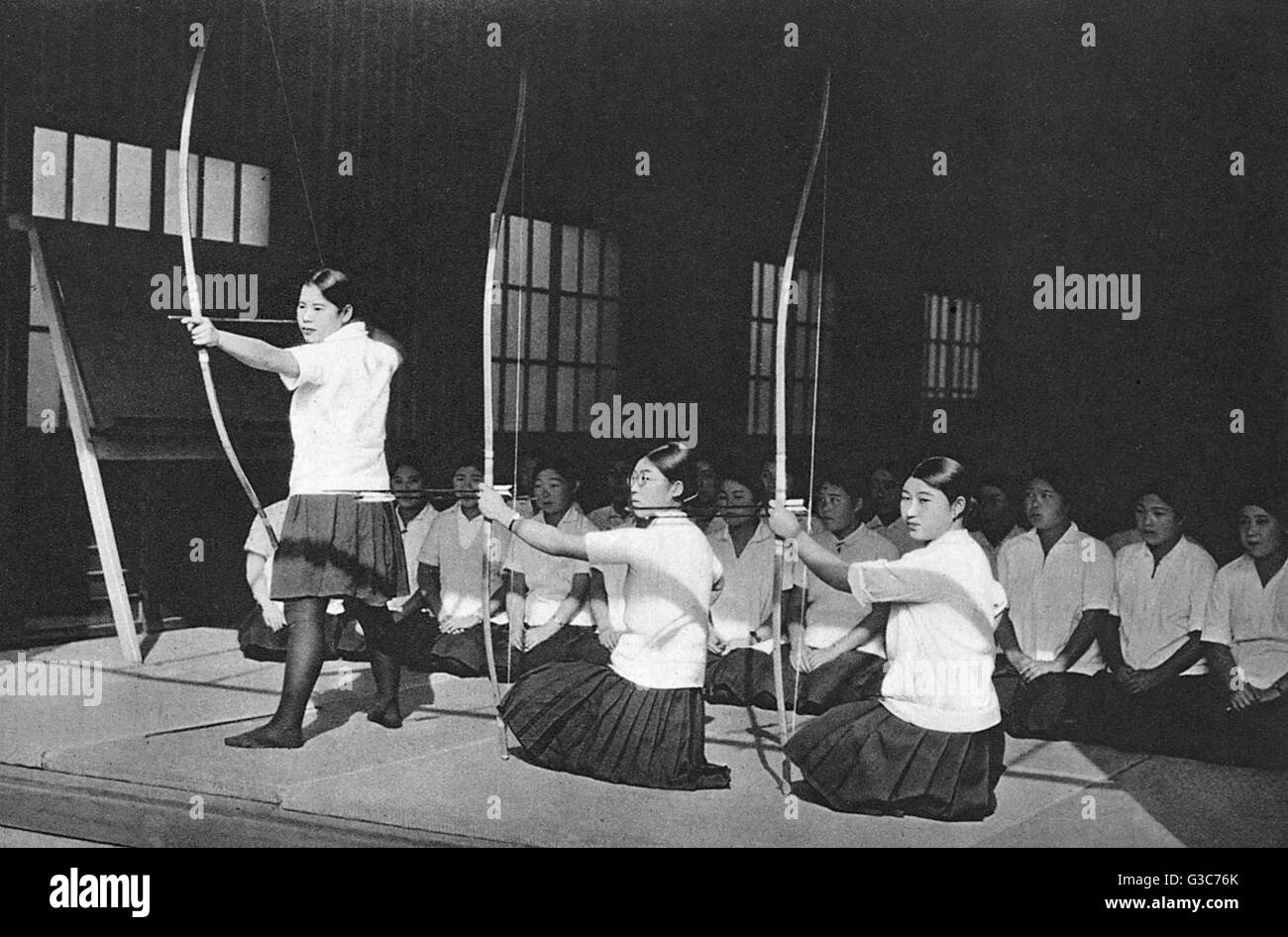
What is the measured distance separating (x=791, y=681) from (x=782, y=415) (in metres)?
0.98

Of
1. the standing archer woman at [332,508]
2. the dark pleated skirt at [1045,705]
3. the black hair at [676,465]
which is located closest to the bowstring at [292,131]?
the standing archer woman at [332,508]

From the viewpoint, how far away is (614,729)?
4496mm

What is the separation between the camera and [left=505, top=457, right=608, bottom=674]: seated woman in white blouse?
17.1 ft

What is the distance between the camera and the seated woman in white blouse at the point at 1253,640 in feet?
14.7

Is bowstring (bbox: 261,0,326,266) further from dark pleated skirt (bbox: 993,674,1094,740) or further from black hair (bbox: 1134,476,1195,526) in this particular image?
black hair (bbox: 1134,476,1195,526)

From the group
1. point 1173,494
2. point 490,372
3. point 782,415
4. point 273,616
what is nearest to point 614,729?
point 782,415

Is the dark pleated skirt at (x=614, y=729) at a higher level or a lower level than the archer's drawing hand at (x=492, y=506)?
lower

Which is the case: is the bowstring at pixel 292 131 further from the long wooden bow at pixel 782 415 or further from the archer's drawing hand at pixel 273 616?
the long wooden bow at pixel 782 415

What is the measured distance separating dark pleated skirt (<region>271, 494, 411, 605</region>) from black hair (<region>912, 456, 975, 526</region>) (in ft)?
5.76

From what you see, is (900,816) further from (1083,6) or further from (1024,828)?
(1083,6)

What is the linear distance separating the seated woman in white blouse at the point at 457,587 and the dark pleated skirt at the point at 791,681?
0.90m

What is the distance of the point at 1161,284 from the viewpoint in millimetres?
4754
